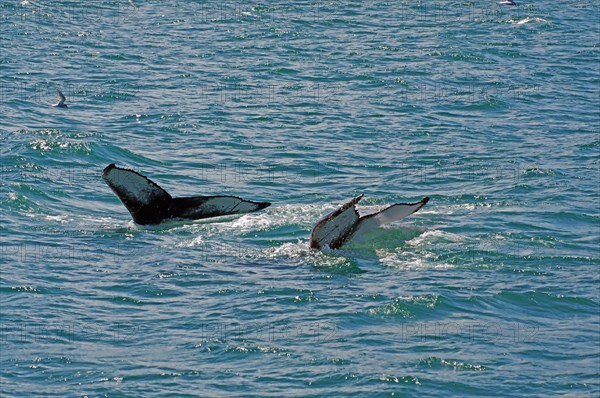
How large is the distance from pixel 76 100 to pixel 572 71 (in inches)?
588

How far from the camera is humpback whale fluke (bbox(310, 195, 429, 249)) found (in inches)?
740

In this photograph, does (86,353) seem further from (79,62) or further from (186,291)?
(79,62)

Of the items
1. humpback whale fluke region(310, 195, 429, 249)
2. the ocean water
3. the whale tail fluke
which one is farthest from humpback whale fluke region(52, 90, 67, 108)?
the whale tail fluke

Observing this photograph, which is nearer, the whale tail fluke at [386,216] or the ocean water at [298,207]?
the ocean water at [298,207]

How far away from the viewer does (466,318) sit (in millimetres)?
17125

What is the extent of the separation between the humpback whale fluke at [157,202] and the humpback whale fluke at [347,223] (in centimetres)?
93

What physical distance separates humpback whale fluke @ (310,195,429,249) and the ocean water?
0.99 feet

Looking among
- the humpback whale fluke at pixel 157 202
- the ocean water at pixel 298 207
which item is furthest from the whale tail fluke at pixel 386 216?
the humpback whale fluke at pixel 157 202

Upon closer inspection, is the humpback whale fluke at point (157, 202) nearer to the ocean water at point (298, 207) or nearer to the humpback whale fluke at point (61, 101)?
the ocean water at point (298, 207)

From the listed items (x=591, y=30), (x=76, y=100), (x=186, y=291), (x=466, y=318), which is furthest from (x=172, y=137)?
(x=591, y=30)

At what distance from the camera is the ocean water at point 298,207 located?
15562 mm

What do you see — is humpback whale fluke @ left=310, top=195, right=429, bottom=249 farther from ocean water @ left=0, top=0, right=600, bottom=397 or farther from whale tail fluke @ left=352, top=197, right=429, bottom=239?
ocean water @ left=0, top=0, right=600, bottom=397

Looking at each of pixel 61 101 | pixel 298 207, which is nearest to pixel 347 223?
pixel 298 207

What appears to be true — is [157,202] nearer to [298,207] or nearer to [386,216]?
[298,207]
